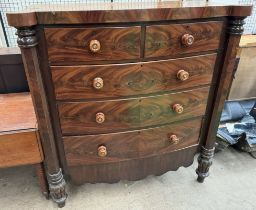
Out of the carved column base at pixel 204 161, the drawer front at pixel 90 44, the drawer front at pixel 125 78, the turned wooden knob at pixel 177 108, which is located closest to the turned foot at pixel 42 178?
the drawer front at pixel 125 78

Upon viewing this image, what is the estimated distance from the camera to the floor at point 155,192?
1238 mm

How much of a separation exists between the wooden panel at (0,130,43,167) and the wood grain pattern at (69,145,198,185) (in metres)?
0.18

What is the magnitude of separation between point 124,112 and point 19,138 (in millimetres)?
478

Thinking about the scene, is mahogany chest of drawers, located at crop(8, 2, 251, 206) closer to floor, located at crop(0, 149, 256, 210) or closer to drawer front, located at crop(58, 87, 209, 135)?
drawer front, located at crop(58, 87, 209, 135)

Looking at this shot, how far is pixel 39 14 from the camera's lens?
2.40 ft

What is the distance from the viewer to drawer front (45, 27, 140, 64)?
0.78 m

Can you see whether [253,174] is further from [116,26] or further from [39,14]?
[39,14]

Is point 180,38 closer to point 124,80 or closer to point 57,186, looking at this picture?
point 124,80

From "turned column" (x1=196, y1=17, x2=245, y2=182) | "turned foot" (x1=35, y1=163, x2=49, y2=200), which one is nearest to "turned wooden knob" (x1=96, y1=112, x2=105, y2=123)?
"turned foot" (x1=35, y1=163, x2=49, y2=200)

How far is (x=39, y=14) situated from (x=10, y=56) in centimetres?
63

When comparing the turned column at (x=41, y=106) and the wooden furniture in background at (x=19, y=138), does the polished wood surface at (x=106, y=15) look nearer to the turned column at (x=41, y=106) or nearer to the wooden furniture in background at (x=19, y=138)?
the turned column at (x=41, y=106)

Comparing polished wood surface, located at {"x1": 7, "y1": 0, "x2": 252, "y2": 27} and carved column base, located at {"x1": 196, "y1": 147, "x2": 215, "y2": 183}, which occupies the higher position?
polished wood surface, located at {"x1": 7, "y1": 0, "x2": 252, "y2": 27}

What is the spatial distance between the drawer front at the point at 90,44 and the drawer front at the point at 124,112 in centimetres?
19

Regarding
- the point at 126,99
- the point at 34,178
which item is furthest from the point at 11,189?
the point at 126,99
